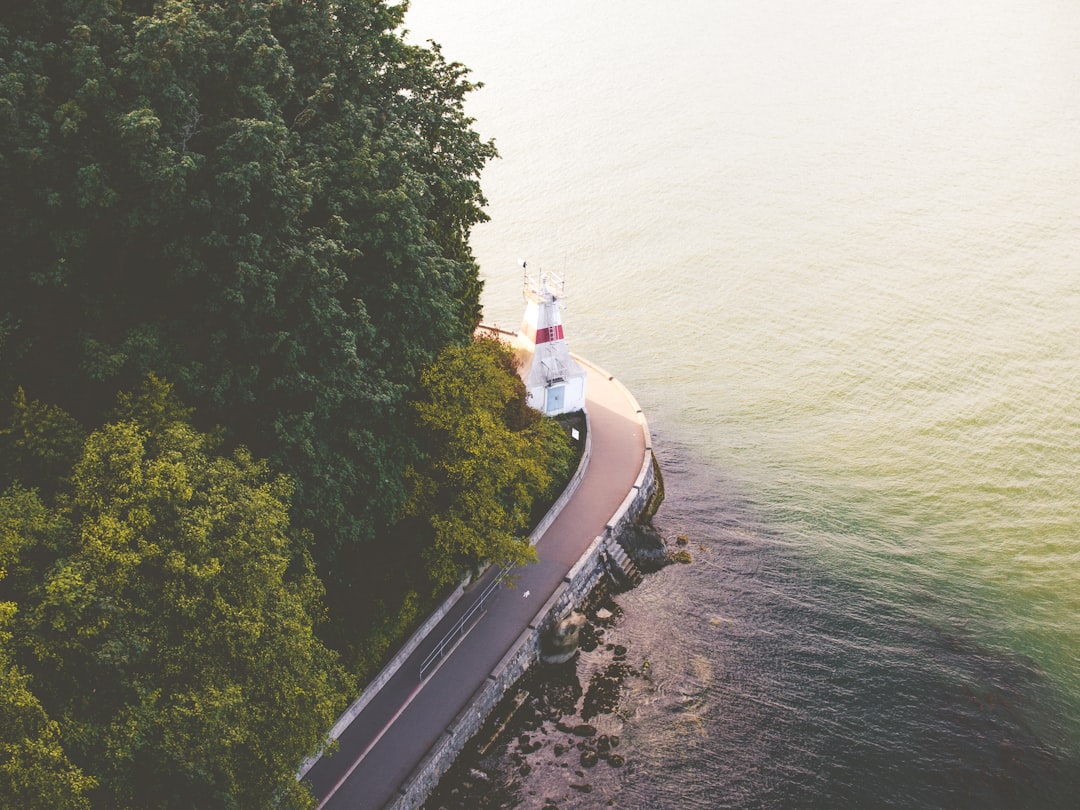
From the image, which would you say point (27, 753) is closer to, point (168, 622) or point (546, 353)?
point (168, 622)

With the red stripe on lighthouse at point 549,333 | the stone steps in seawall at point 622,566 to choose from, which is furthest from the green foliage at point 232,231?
the stone steps in seawall at point 622,566

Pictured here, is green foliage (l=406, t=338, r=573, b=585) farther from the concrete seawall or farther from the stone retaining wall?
the concrete seawall

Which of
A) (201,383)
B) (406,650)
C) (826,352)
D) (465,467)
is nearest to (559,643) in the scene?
(406,650)

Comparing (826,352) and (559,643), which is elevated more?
(826,352)

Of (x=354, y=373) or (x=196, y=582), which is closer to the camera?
(x=196, y=582)

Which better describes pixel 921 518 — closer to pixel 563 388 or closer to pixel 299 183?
pixel 563 388

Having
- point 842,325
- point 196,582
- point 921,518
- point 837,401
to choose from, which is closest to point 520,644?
point 196,582
